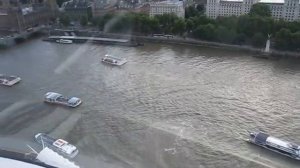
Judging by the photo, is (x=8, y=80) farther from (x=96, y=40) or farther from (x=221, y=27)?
(x=221, y=27)

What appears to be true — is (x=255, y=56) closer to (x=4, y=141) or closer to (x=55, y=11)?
(x=4, y=141)

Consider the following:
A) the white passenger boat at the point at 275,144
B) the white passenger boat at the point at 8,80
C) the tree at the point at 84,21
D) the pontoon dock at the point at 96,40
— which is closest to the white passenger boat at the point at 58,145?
the white passenger boat at the point at 275,144

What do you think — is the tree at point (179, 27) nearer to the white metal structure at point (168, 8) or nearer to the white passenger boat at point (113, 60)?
the white metal structure at point (168, 8)

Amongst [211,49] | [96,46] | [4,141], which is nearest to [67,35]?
[96,46]

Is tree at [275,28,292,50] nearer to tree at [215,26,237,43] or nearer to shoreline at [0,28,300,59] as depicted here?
shoreline at [0,28,300,59]

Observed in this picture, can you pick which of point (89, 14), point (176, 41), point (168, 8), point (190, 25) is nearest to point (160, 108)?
point (176, 41)

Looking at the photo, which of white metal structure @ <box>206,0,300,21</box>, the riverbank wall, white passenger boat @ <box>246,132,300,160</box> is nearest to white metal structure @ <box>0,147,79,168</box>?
white passenger boat @ <box>246,132,300,160</box>
